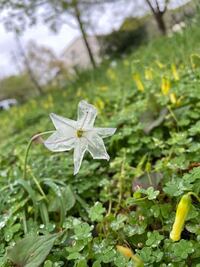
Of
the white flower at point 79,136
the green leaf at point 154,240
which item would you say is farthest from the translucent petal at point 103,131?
the green leaf at point 154,240

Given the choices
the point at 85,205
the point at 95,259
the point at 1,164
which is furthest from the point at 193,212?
the point at 1,164

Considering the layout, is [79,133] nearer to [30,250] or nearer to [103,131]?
[103,131]

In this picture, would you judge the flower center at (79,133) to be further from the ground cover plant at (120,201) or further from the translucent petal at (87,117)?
the ground cover plant at (120,201)

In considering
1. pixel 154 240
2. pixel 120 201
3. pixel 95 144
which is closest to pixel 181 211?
pixel 154 240

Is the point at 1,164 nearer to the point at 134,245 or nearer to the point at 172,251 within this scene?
the point at 134,245

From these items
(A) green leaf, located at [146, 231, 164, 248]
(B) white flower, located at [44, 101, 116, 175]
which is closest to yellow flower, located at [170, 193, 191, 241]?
(A) green leaf, located at [146, 231, 164, 248]

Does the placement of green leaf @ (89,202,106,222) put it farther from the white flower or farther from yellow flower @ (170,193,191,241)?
yellow flower @ (170,193,191,241)

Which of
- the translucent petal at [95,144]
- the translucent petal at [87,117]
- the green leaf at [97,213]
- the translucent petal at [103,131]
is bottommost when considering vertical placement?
the green leaf at [97,213]
